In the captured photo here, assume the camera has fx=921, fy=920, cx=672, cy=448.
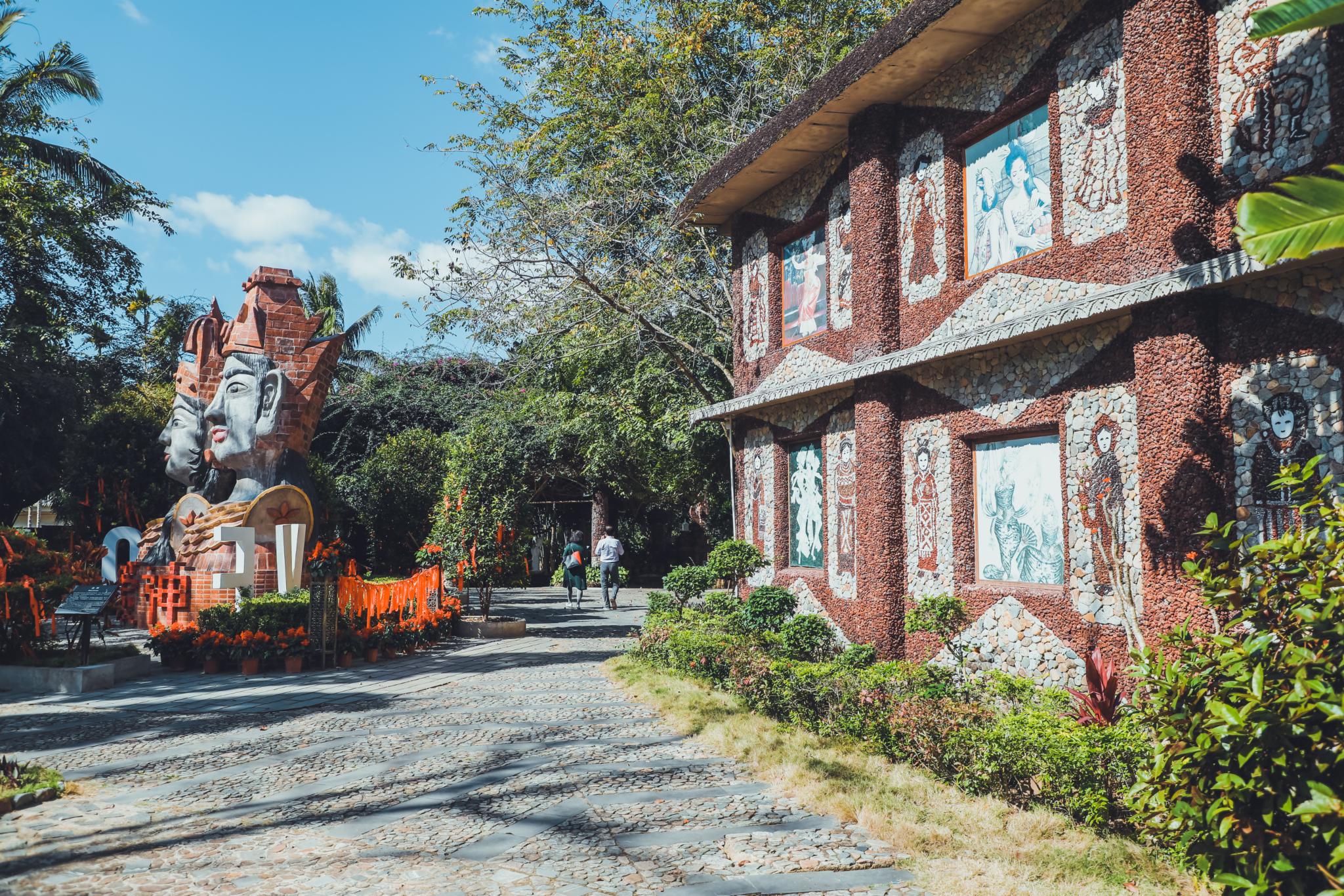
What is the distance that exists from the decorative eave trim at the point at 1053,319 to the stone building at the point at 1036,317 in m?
0.03

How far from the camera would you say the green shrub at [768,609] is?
452 inches

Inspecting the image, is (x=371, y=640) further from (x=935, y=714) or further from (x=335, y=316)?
(x=335, y=316)

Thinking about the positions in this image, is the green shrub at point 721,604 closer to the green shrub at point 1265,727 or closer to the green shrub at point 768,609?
the green shrub at point 768,609

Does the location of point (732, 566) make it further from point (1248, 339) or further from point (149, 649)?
point (149, 649)

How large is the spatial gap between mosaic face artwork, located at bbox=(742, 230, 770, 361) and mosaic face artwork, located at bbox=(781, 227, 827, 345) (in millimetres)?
373

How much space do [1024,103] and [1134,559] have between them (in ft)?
14.0

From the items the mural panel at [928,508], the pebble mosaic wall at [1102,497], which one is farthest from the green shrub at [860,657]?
the pebble mosaic wall at [1102,497]

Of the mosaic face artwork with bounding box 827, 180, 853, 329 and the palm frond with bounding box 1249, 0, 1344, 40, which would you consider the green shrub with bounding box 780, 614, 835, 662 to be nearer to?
the mosaic face artwork with bounding box 827, 180, 853, 329

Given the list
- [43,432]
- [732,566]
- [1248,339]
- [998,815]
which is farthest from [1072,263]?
[43,432]

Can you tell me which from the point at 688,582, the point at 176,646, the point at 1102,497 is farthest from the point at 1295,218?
the point at 176,646

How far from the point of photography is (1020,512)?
8.46 metres

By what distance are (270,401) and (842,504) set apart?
10129 mm

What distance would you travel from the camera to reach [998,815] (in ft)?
18.6

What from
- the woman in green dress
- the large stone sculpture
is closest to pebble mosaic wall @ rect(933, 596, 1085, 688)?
the large stone sculpture
